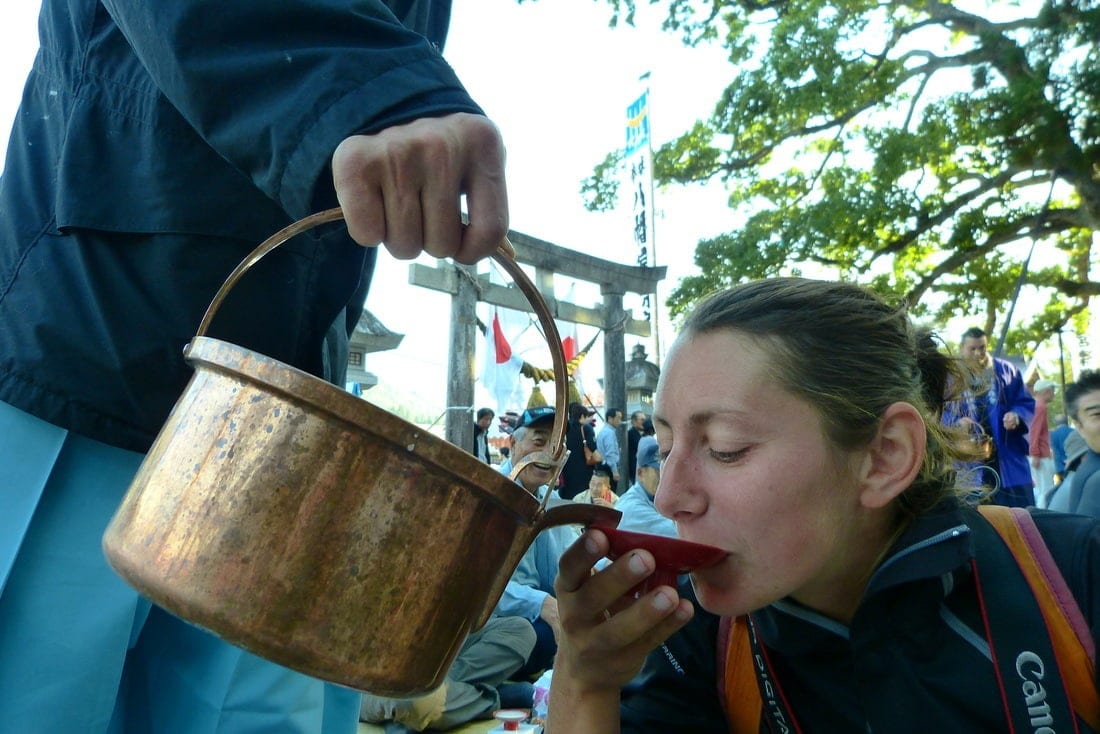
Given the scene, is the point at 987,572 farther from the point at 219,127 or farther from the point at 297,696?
the point at 219,127

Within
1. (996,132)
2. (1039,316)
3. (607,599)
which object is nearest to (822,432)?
(607,599)

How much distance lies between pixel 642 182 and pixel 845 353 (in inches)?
531

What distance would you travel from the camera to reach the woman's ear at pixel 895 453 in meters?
1.49

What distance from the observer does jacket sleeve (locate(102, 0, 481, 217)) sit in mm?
916

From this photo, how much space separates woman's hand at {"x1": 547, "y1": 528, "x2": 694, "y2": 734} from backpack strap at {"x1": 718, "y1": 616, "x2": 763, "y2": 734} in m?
0.23

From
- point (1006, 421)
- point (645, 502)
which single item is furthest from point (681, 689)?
point (1006, 421)

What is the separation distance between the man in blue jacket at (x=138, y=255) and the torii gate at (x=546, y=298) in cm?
681

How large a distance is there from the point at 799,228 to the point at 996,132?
2.89 meters

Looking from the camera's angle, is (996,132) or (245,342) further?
(996,132)

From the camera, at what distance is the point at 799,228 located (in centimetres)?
1198

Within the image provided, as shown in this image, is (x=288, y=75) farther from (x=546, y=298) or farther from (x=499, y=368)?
(x=499, y=368)

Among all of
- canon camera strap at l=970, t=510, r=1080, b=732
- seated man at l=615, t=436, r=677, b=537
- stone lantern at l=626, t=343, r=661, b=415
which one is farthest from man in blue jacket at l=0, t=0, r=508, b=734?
stone lantern at l=626, t=343, r=661, b=415

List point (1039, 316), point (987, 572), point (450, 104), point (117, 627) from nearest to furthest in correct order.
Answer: point (450, 104) → point (117, 627) → point (987, 572) → point (1039, 316)

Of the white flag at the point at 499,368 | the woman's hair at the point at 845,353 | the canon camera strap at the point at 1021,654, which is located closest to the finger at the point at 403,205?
the woman's hair at the point at 845,353
